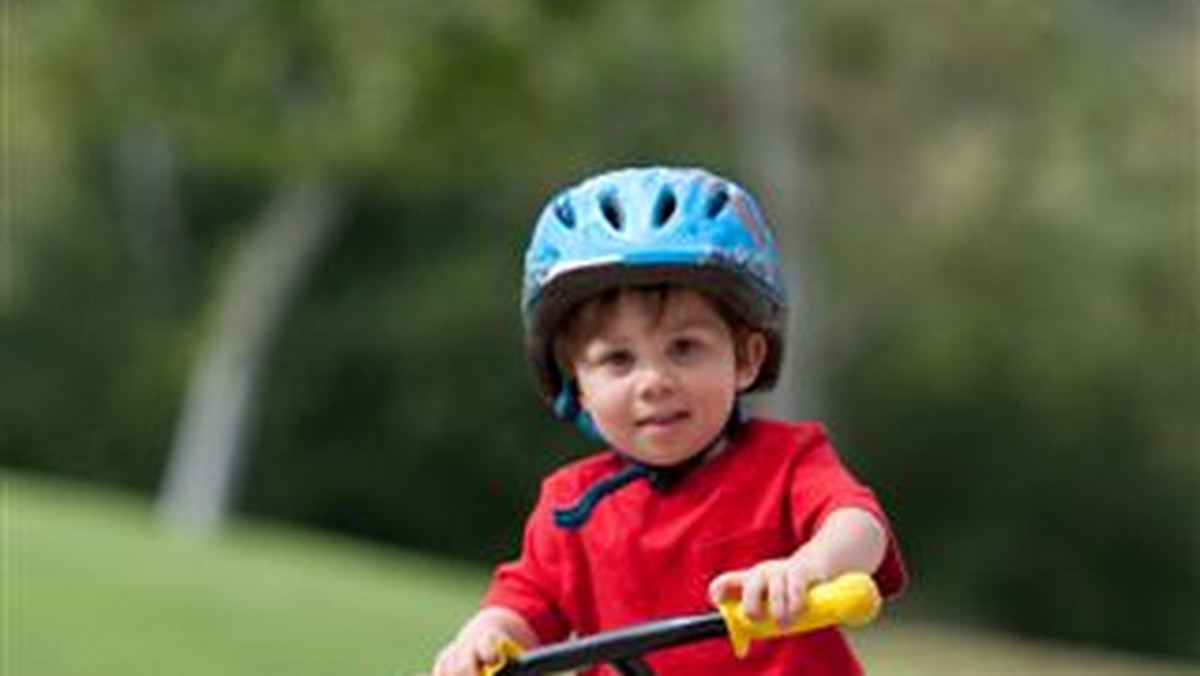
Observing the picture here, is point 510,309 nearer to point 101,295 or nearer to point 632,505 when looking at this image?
point 101,295

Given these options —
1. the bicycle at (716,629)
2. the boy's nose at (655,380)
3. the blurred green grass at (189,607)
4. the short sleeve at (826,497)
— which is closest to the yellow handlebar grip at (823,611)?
the bicycle at (716,629)

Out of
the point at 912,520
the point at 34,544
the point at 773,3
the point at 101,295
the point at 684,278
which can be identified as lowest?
the point at 684,278

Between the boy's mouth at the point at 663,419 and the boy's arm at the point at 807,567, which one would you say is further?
the boy's mouth at the point at 663,419

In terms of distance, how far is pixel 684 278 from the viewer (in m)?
3.96

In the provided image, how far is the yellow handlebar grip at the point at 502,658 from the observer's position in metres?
3.75

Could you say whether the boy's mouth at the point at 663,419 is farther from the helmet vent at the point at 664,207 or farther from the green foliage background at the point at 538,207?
the green foliage background at the point at 538,207

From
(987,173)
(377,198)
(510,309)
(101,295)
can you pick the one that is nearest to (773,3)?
(987,173)

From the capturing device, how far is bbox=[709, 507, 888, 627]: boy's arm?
3518 millimetres

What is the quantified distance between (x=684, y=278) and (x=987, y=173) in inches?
1079

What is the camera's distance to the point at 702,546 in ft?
13.3

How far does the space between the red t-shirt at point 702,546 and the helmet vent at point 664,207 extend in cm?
38

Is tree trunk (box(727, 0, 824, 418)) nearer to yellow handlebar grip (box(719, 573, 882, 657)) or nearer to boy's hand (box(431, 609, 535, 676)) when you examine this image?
boy's hand (box(431, 609, 535, 676))

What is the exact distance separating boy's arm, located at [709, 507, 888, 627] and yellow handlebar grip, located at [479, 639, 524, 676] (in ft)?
1.06

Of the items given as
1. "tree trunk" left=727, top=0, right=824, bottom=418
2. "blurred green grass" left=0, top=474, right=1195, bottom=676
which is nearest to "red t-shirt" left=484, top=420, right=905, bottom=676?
"blurred green grass" left=0, top=474, right=1195, bottom=676
